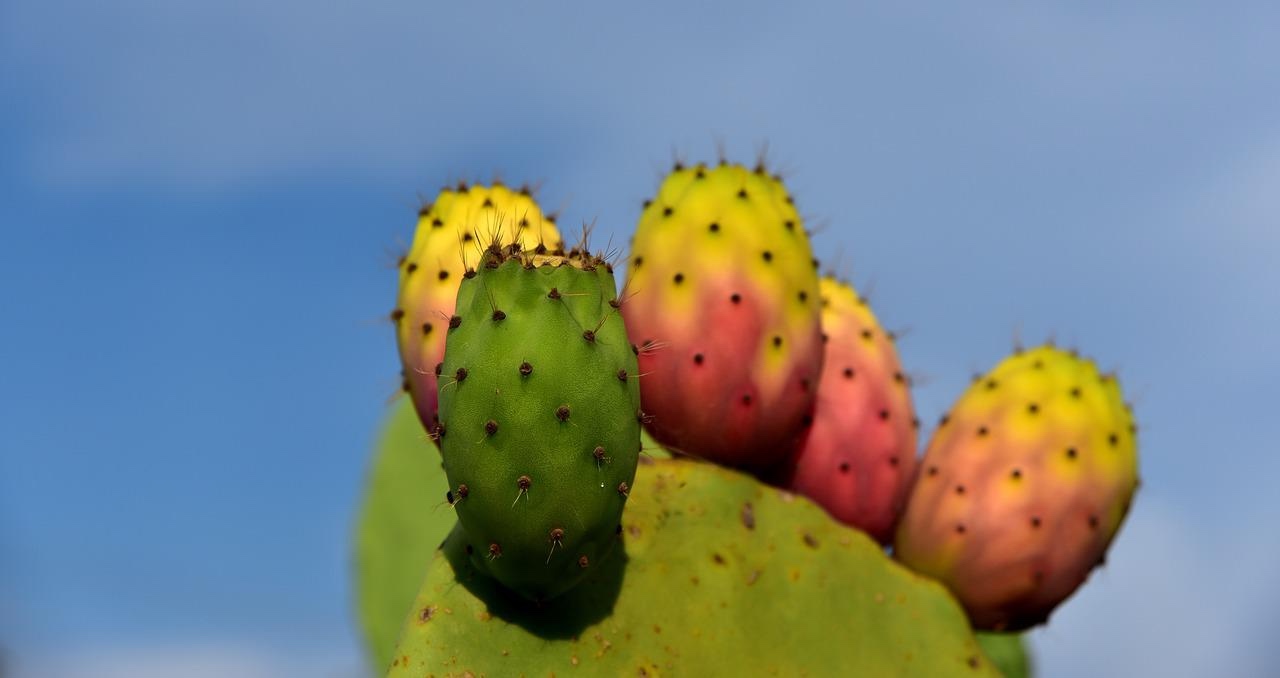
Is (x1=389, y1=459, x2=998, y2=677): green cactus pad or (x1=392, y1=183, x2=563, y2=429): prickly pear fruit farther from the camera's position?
(x1=392, y1=183, x2=563, y2=429): prickly pear fruit

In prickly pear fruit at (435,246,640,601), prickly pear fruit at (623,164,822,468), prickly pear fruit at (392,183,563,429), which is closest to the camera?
prickly pear fruit at (435,246,640,601)

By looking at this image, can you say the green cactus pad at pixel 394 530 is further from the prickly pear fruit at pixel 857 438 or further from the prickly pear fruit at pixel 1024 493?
the prickly pear fruit at pixel 1024 493

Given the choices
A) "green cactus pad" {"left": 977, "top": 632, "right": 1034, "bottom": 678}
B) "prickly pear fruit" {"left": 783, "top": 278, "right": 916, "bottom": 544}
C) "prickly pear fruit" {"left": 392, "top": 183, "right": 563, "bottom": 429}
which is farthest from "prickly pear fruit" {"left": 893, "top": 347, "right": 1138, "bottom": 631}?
"green cactus pad" {"left": 977, "top": 632, "right": 1034, "bottom": 678}

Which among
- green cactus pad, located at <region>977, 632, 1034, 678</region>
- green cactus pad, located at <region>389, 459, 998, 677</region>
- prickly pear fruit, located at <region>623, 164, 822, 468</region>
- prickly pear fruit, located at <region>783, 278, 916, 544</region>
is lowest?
green cactus pad, located at <region>977, 632, 1034, 678</region>

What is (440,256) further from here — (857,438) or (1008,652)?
(1008,652)

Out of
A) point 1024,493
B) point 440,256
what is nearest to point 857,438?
point 1024,493

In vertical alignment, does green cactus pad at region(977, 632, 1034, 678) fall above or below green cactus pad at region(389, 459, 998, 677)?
below

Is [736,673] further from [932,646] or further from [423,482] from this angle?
[423,482]

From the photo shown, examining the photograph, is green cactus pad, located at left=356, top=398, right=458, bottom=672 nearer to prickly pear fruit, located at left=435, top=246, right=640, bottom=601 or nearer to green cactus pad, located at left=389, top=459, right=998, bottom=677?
green cactus pad, located at left=389, top=459, right=998, bottom=677
